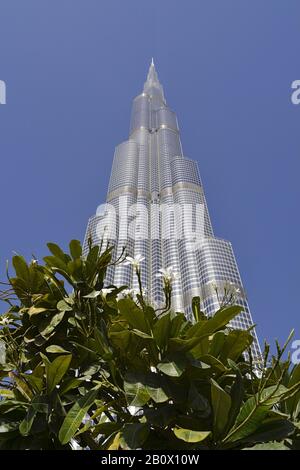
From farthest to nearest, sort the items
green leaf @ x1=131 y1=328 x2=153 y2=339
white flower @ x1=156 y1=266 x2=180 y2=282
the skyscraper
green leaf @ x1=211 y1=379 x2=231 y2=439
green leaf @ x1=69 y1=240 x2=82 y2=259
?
the skyscraper → green leaf @ x1=69 y1=240 x2=82 y2=259 → white flower @ x1=156 y1=266 x2=180 y2=282 → green leaf @ x1=131 y1=328 x2=153 y2=339 → green leaf @ x1=211 y1=379 x2=231 y2=439

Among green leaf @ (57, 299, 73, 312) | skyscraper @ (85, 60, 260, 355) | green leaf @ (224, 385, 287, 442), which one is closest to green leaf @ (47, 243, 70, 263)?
green leaf @ (57, 299, 73, 312)

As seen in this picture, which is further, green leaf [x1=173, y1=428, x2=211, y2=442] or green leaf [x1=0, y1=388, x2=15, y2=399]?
green leaf [x1=0, y1=388, x2=15, y2=399]

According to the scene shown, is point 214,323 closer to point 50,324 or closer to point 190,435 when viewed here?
point 190,435

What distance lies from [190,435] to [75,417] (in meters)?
0.60

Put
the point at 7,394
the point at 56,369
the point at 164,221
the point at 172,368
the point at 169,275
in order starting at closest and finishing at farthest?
the point at 172,368, the point at 56,369, the point at 169,275, the point at 7,394, the point at 164,221

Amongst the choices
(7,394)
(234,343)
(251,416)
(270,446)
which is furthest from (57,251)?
(270,446)

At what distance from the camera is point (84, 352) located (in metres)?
2.48

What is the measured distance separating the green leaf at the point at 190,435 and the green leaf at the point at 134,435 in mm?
154

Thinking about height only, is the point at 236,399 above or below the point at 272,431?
above

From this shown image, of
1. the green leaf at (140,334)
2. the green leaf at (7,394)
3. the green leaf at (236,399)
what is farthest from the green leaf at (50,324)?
the green leaf at (236,399)

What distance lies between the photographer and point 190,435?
1824 mm

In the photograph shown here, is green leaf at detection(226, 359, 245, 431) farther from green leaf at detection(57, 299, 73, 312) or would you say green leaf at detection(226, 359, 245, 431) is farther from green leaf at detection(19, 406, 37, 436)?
green leaf at detection(57, 299, 73, 312)

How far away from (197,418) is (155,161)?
82215mm

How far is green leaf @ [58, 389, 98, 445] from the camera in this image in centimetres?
194
